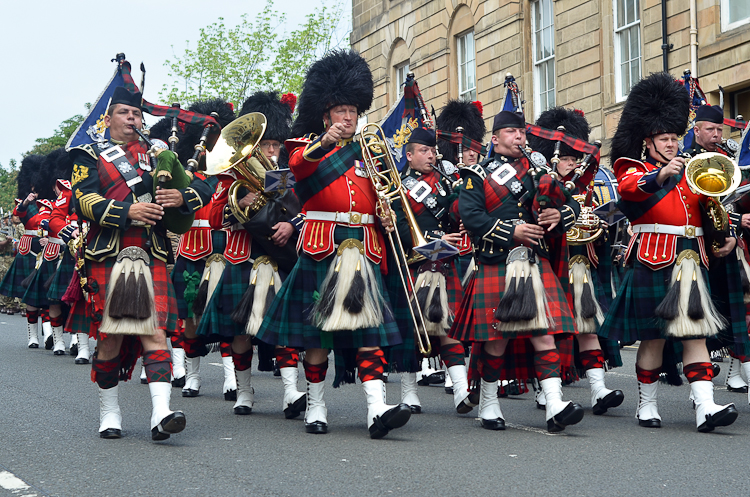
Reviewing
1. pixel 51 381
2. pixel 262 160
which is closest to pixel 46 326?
pixel 51 381

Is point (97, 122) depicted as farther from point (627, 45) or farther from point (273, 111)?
point (627, 45)

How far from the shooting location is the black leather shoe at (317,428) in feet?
21.6

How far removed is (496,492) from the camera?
4.84m

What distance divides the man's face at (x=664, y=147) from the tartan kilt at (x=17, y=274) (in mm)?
10023

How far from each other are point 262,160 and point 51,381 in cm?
346

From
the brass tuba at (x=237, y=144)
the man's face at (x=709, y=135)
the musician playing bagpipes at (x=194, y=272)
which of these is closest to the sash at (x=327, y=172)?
the brass tuba at (x=237, y=144)

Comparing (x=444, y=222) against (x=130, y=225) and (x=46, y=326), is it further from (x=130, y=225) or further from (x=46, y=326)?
(x=46, y=326)

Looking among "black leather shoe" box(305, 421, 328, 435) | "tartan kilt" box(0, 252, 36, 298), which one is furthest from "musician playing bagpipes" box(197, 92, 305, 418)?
"tartan kilt" box(0, 252, 36, 298)

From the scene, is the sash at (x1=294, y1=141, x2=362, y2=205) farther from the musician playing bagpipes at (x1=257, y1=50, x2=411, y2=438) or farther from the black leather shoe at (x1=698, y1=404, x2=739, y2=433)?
the black leather shoe at (x1=698, y1=404, x2=739, y2=433)

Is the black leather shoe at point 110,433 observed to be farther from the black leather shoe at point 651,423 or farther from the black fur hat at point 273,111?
the black leather shoe at point 651,423

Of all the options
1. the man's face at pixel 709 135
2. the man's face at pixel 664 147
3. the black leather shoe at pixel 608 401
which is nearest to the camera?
the man's face at pixel 664 147

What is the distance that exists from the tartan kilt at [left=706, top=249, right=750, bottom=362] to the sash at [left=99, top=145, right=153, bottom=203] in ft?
12.0

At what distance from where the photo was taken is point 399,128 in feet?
27.2

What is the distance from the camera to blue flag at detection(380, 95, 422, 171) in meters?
8.24
